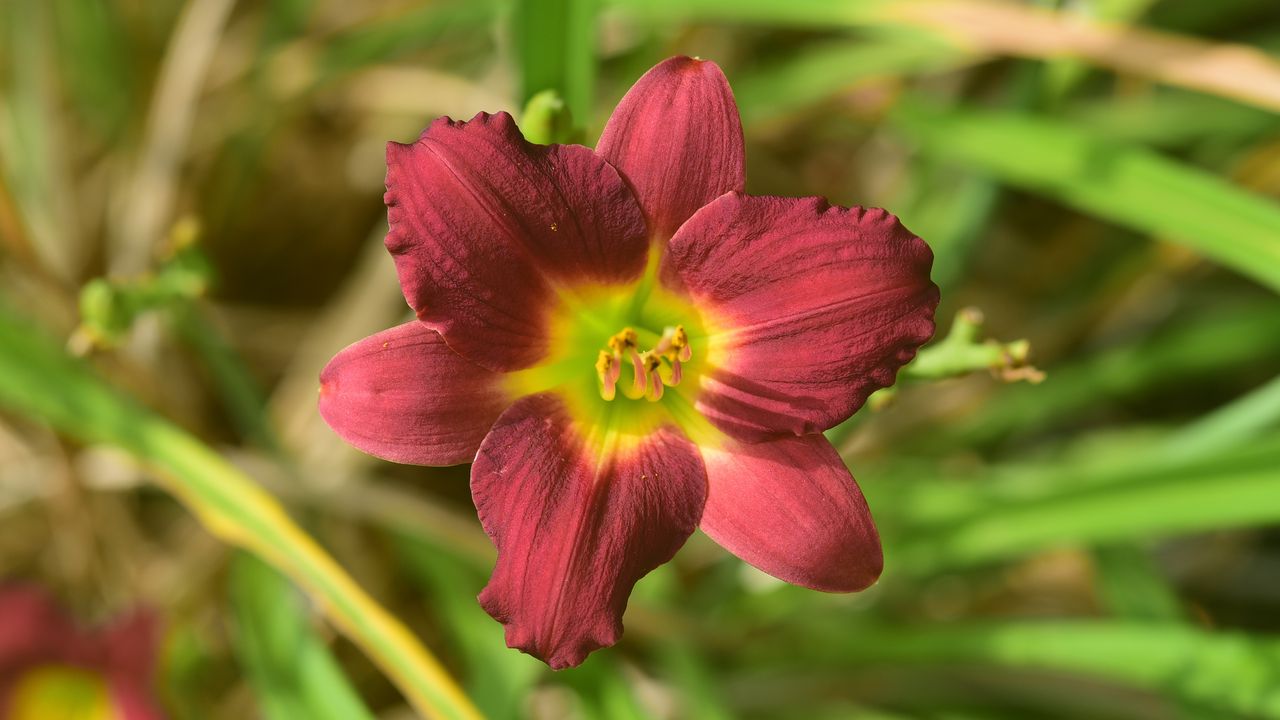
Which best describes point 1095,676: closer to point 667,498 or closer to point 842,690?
point 842,690

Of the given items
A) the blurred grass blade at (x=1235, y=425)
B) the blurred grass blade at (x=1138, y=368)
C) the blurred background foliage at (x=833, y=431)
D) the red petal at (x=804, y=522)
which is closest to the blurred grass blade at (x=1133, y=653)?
the blurred background foliage at (x=833, y=431)

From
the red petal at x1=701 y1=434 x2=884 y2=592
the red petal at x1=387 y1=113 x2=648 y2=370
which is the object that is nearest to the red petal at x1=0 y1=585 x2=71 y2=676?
the red petal at x1=387 y1=113 x2=648 y2=370

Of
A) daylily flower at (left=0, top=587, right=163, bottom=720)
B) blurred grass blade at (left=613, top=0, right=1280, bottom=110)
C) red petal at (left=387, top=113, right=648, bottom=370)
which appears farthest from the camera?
daylily flower at (left=0, top=587, right=163, bottom=720)

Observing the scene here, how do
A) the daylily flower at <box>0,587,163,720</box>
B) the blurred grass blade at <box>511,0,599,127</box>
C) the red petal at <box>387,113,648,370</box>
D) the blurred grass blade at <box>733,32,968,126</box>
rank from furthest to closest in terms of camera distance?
the blurred grass blade at <box>733,32,968,126</box>
the daylily flower at <box>0,587,163,720</box>
the blurred grass blade at <box>511,0,599,127</box>
the red petal at <box>387,113,648,370</box>

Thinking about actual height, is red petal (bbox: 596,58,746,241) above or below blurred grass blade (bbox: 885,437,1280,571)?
above

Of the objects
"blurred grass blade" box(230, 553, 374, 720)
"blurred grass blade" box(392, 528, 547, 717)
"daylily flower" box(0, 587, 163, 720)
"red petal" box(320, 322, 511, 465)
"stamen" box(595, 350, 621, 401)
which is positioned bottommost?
"daylily flower" box(0, 587, 163, 720)

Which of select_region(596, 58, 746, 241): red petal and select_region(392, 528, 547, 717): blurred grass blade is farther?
select_region(392, 528, 547, 717): blurred grass blade

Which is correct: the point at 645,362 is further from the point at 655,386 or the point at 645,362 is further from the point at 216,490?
the point at 216,490

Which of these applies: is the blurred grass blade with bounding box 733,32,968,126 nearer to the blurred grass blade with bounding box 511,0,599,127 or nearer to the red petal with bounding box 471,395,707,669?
the blurred grass blade with bounding box 511,0,599,127
